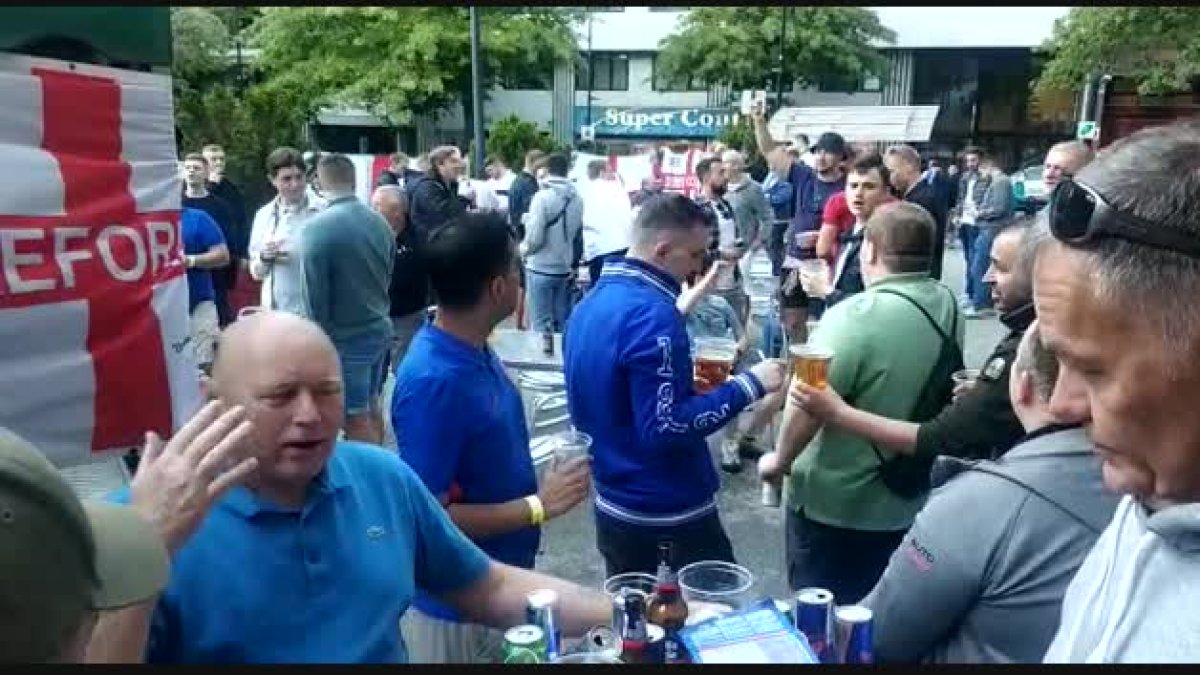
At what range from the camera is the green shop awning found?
2.58m

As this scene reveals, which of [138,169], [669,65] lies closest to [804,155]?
[138,169]

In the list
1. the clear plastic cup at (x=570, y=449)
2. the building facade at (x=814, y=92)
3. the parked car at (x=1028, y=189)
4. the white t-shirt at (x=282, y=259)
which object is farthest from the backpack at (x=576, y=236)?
the building facade at (x=814, y=92)

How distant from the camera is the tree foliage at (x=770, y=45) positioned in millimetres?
42500

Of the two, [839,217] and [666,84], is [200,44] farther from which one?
[839,217]

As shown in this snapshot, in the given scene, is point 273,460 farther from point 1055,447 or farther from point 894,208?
point 894,208

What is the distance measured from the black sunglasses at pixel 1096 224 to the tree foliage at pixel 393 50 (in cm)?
3818

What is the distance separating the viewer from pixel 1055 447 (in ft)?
6.13

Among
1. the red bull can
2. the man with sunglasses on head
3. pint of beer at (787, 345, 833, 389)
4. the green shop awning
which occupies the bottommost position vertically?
the red bull can

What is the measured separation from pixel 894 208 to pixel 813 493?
100 centimetres

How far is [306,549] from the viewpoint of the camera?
2.06 meters

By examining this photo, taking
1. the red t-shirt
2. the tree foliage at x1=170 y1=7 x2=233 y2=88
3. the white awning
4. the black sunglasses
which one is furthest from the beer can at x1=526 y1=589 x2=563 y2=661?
the tree foliage at x1=170 y1=7 x2=233 y2=88

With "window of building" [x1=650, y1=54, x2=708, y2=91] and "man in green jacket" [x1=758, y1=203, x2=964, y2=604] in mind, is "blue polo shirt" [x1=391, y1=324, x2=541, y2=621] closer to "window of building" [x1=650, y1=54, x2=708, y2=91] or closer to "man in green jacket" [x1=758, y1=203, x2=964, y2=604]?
"man in green jacket" [x1=758, y1=203, x2=964, y2=604]

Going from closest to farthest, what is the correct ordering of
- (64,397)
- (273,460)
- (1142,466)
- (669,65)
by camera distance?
(1142,466)
(273,460)
(64,397)
(669,65)

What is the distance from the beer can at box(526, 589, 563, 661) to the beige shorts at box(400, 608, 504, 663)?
2.88ft
